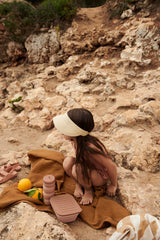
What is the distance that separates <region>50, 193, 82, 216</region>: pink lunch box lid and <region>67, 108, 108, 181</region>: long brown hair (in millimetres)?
331

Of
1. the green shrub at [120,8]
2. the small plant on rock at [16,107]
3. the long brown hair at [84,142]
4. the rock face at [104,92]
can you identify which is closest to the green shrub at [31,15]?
the rock face at [104,92]

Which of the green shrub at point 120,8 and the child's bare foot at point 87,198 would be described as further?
the green shrub at point 120,8

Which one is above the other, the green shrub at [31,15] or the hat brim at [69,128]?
the green shrub at [31,15]

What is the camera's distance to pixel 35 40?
7.24 meters

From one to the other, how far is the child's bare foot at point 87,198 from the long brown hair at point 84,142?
224 mm

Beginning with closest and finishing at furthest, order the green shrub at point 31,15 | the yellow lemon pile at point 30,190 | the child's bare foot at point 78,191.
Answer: the yellow lemon pile at point 30,190, the child's bare foot at point 78,191, the green shrub at point 31,15

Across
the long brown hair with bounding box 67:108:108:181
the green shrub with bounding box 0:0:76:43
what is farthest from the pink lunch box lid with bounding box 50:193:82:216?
the green shrub with bounding box 0:0:76:43

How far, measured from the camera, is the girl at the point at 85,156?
1.76 meters

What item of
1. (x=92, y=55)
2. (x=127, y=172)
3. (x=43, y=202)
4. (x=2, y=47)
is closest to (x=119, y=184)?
(x=127, y=172)

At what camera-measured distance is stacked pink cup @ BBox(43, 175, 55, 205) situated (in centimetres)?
182

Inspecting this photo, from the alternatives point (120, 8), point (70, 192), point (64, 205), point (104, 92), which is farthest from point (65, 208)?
point (120, 8)

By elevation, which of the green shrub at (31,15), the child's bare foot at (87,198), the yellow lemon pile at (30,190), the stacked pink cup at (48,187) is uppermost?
the green shrub at (31,15)

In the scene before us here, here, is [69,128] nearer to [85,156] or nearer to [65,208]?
[85,156]

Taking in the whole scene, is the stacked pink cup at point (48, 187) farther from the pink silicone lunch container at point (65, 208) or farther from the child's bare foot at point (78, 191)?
the child's bare foot at point (78, 191)
